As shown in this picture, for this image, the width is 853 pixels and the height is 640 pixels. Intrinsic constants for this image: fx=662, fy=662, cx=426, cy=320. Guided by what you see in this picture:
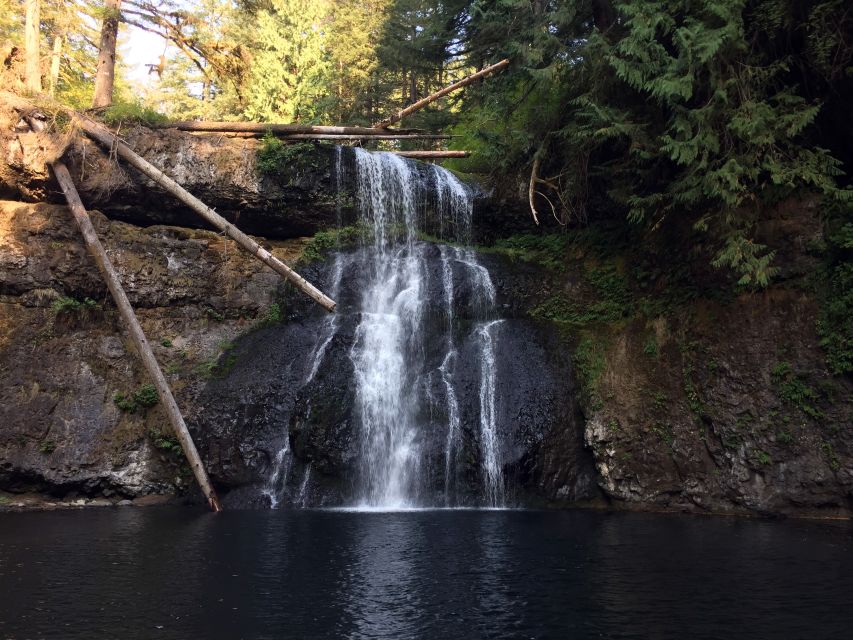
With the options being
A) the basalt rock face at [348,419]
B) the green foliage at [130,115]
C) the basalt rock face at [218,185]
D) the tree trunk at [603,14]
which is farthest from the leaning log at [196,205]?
the tree trunk at [603,14]

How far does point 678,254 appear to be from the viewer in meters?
14.1

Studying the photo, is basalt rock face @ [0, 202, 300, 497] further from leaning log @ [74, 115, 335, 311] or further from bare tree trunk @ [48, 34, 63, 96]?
bare tree trunk @ [48, 34, 63, 96]

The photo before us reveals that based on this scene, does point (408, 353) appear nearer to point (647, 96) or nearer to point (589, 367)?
point (589, 367)

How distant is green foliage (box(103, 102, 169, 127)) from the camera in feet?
54.7

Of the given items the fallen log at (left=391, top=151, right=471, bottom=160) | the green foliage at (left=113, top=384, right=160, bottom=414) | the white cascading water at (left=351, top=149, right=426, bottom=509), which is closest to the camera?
the white cascading water at (left=351, top=149, right=426, bottom=509)

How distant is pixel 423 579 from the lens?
7129 mm

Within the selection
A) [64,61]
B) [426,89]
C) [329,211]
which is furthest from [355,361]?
[426,89]

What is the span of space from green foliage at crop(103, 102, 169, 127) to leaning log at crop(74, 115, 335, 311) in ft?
2.06

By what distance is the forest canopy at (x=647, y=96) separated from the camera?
11.4 meters

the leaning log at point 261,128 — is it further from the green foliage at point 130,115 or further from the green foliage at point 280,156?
the green foliage at point 280,156

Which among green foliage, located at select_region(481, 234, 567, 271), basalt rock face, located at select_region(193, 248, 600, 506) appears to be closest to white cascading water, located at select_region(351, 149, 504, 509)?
basalt rock face, located at select_region(193, 248, 600, 506)

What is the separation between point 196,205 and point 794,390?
13.0m

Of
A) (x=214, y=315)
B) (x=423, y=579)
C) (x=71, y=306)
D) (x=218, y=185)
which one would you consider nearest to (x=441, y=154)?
(x=218, y=185)

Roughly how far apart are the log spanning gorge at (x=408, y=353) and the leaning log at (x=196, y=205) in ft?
4.68
